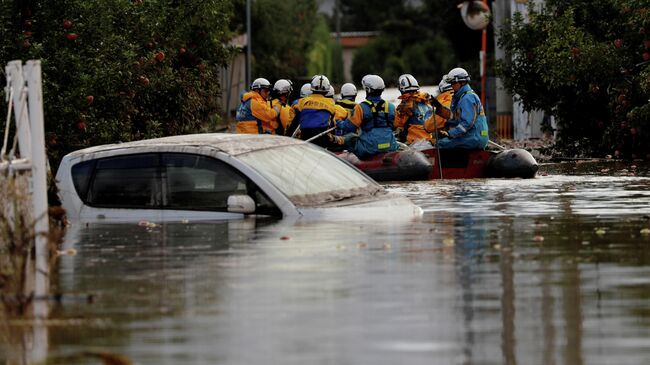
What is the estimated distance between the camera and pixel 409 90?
Result: 95.7 ft

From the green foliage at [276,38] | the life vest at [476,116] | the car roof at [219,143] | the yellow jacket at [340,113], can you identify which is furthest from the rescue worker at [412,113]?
the green foliage at [276,38]

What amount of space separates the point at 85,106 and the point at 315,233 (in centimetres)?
932

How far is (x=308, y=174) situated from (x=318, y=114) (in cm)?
1184

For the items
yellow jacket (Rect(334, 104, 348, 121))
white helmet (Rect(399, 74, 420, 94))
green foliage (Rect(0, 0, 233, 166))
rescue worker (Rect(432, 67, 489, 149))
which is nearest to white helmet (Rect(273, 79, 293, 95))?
green foliage (Rect(0, 0, 233, 166))

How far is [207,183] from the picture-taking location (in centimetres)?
1691

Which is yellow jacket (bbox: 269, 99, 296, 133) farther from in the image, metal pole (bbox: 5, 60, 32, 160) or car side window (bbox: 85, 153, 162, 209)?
metal pole (bbox: 5, 60, 32, 160)

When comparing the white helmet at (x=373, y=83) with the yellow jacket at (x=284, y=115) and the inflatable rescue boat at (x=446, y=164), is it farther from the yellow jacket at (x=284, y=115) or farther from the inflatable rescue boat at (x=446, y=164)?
the yellow jacket at (x=284, y=115)

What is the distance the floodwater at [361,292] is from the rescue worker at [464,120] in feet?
29.6

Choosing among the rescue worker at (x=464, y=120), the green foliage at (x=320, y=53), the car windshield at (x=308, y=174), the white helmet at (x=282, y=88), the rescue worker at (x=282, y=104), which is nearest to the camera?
the car windshield at (x=308, y=174)

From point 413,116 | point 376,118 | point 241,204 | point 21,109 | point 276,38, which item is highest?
point 276,38

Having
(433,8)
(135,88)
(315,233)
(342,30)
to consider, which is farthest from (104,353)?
(342,30)

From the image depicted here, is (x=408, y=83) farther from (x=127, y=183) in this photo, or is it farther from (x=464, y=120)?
(x=127, y=183)

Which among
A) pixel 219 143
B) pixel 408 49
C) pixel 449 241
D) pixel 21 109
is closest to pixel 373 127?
pixel 219 143

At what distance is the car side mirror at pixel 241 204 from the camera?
1638 cm
